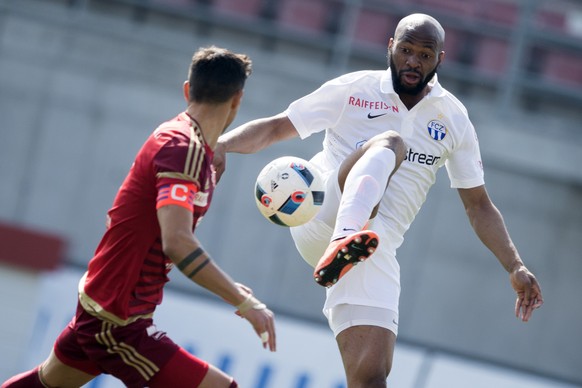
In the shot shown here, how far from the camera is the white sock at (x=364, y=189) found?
4.90m

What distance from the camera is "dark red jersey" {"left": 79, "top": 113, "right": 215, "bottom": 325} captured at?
4.23 meters

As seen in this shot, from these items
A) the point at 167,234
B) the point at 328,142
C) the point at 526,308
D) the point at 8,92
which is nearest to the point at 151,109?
the point at 8,92

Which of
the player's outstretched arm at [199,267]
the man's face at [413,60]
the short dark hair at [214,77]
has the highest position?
the man's face at [413,60]

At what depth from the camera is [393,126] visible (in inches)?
220

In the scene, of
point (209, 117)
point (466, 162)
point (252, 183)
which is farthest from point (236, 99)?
point (252, 183)

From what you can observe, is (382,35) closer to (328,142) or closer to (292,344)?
(292,344)

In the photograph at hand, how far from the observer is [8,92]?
456 inches

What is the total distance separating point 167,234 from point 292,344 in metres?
4.07

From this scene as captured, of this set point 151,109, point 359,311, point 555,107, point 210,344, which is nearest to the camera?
point 359,311

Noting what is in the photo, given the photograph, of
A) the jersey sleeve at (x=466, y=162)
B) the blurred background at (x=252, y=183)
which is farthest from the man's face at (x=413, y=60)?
the blurred background at (x=252, y=183)

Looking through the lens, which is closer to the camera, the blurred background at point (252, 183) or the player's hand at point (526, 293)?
the player's hand at point (526, 293)

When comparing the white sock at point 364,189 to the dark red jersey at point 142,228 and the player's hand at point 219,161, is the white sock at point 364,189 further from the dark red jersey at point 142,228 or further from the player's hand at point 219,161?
the dark red jersey at point 142,228

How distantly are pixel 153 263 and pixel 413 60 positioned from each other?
182cm

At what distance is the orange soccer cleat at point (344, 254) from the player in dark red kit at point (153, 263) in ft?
1.64
